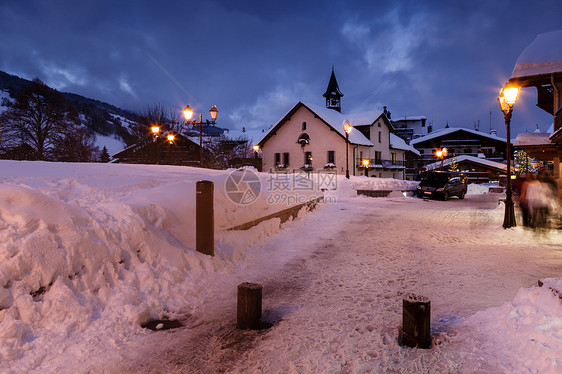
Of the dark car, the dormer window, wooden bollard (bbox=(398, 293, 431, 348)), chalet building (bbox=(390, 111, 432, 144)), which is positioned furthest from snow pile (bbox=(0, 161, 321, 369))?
chalet building (bbox=(390, 111, 432, 144))

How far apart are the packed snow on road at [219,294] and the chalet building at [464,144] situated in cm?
5104

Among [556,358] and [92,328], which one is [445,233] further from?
[92,328]

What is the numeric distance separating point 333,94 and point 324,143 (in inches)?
588

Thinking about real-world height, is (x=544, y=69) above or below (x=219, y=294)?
above

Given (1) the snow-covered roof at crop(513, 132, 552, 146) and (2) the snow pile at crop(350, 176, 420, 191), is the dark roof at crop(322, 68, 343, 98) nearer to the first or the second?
(2) the snow pile at crop(350, 176, 420, 191)

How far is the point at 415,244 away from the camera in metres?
8.80

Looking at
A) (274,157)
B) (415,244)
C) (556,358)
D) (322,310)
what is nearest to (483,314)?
(556,358)

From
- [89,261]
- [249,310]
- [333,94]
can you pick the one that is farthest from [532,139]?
[333,94]

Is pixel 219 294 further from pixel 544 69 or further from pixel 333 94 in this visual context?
pixel 333 94

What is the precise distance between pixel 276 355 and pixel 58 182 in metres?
6.40

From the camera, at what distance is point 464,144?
55.6 meters

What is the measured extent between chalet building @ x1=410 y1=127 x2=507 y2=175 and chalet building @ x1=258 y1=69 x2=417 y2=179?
1384 centimetres

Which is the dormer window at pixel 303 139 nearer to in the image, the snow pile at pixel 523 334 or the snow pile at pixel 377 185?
the snow pile at pixel 377 185

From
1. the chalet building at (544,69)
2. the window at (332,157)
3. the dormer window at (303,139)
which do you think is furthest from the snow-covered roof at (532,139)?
the dormer window at (303,139)
